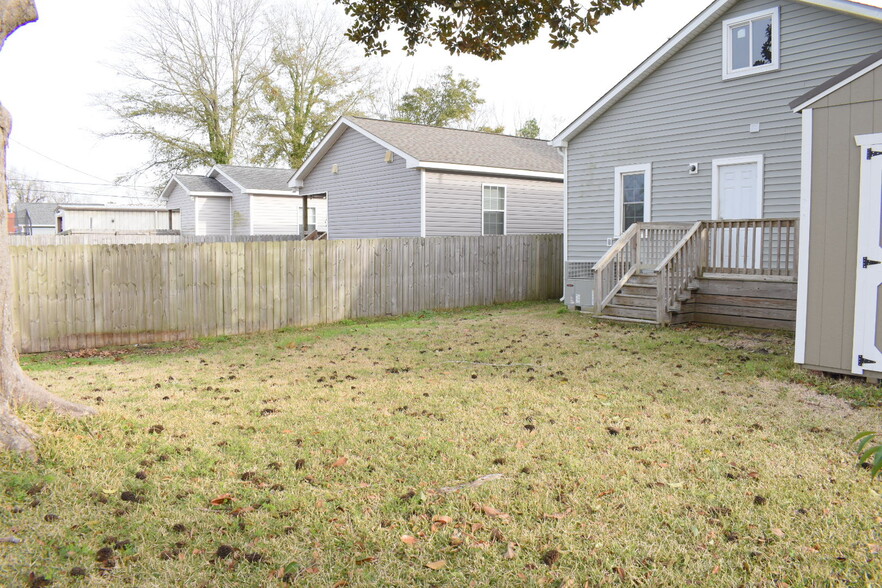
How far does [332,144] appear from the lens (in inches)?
797

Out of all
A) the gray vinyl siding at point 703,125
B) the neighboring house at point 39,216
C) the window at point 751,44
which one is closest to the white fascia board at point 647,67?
the gray vinyl siding at point 703,125

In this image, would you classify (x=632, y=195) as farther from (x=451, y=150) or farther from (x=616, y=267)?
(x=451, y=150)

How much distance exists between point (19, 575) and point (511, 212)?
17.1 m

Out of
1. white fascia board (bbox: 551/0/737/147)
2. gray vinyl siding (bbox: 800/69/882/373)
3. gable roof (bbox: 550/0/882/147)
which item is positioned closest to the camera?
gray vinyl siding (bbox: 800/69/882/373)

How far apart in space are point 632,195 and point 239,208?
69.2ft

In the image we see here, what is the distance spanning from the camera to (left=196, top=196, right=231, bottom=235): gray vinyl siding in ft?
99.9

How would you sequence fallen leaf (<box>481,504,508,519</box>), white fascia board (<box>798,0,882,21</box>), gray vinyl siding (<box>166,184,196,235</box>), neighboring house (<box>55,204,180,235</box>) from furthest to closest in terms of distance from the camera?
neighboring house (<box>55,204,180,235</box>), gray vinyl siding (<box>166,184,196,235</box>), white fascia board (<box>798,0,882,21</box>), fallen leaf (<box>481,504,508,519</box>)

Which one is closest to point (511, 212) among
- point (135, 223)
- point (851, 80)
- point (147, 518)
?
point (851, 80)

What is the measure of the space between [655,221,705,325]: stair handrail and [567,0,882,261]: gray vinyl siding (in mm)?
1473

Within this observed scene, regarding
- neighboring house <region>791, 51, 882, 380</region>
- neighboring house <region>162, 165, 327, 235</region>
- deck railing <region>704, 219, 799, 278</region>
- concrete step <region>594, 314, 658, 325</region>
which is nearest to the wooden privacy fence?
concrete step <region>594, 314, 658, 325</region>

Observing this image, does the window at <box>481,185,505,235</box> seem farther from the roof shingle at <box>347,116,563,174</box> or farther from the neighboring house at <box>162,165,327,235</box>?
the neighboring house at <box>162,165,327,235</box>

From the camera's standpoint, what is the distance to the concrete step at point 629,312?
447 inches

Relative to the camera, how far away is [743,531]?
3.39 m

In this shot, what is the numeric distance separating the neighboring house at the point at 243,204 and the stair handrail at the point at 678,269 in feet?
64.3
